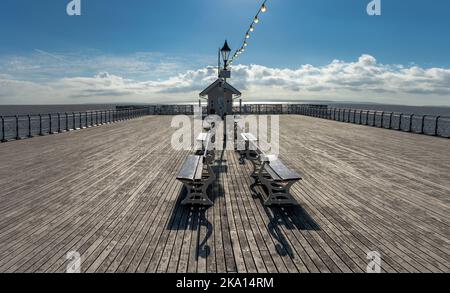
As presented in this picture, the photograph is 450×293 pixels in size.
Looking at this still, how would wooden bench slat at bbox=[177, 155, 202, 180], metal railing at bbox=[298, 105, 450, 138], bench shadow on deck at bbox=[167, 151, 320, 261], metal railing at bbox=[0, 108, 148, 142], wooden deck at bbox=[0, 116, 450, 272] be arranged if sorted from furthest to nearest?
metal railing at bbox=[298, 105, 450, 138] → metal railing at bbox=[0, 108, 148, 142] → wooden bench slat at bbox=[177, 155, 202, 180] → bench shadow on deck at bbox=[167, 151, 320, 261] → wooden deck at bbox=[0, 116, 450, 272]

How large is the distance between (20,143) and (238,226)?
1296 cm

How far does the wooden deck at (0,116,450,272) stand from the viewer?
13.0ft

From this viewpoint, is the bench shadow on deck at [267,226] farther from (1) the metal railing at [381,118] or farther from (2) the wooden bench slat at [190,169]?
(1) the metal railing at [381,118]

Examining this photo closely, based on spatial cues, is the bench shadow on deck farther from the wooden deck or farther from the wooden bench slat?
the wooden bench slat

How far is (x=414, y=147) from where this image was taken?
1359 cm

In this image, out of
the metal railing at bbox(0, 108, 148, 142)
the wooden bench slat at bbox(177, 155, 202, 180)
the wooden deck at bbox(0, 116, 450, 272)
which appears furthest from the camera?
the metal railing at bbox(0, 108, 148, 142)

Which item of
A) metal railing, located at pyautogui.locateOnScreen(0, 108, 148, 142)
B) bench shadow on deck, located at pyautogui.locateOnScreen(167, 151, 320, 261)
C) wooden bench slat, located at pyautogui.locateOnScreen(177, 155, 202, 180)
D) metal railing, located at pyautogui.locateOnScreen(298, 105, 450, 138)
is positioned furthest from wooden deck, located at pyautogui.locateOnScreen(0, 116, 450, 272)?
metal railing, located at pyautogui.locateOnScreen(298, 105, 450, 138)

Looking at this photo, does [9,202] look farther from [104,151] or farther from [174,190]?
[104,151]

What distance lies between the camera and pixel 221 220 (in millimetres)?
5328

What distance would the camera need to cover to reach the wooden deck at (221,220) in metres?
3.97

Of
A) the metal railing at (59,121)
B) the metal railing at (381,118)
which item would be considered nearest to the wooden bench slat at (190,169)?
the metal railing at (59,121)

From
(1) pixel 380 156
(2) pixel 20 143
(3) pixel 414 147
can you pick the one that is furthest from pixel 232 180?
(2) pixel 20 143

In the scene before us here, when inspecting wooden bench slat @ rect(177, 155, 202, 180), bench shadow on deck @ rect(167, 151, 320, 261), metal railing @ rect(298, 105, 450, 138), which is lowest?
bench shadow on deck @ rect(167, 151, 320, 261)

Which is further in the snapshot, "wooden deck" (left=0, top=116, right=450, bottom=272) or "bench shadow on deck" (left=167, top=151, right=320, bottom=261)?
"bench shadow on deck" (left=167, top=151, right=320, bottom=261)
